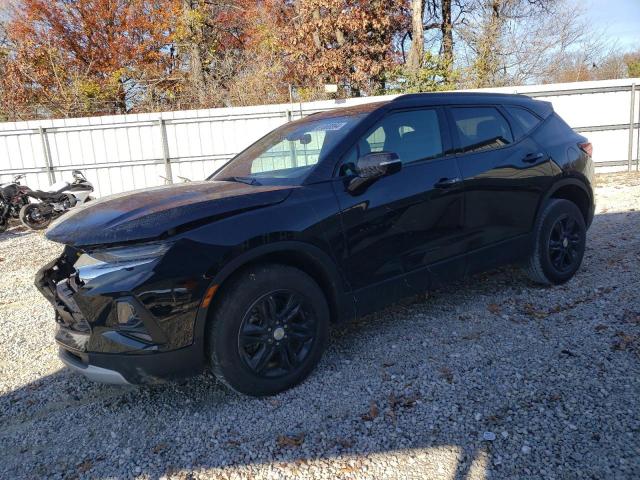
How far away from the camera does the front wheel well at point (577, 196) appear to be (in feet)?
15.4

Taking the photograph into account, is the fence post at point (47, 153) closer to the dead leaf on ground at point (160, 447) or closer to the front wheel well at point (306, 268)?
the front wheel well at point (306, 268)

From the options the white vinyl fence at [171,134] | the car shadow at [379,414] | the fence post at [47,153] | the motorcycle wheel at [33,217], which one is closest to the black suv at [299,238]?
the car shadow at [379,414]

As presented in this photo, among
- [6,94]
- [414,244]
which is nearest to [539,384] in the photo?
[414,244]

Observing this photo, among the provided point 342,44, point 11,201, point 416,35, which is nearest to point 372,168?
point 11,201

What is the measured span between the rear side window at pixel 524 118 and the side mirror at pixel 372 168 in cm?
176

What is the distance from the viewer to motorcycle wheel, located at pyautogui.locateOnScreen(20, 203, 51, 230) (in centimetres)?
973

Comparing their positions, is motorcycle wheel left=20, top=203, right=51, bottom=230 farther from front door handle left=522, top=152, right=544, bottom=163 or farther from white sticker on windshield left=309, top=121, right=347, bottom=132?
front door handle left=522, top=152, right=544, bottom=163

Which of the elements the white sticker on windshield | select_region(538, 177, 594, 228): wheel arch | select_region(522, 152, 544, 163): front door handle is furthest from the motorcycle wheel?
select_region(538, 177, 594, 228): wheel arch

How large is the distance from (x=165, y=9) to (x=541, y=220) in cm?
2041

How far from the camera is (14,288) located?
601 cm

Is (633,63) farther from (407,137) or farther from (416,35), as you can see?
(407,137)

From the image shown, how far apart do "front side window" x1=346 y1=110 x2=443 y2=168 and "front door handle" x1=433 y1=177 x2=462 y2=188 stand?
→ 0.21 m

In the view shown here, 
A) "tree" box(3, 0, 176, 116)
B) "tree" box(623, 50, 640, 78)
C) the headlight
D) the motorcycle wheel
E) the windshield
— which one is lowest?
the motorcycle wheel

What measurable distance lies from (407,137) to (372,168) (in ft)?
2.25
